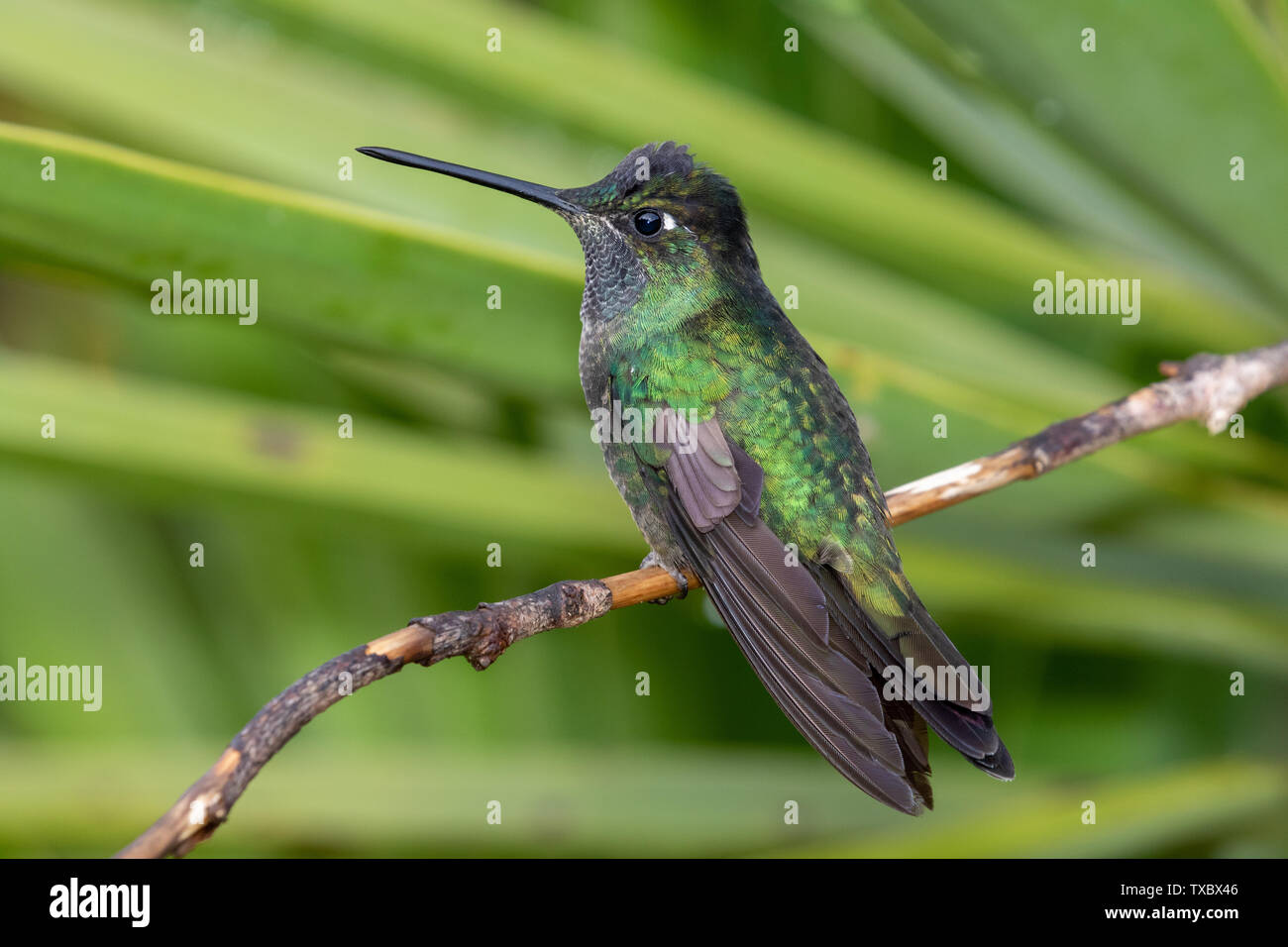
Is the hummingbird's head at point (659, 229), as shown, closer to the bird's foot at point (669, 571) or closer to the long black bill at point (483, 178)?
the long black bill at point (483, 178)

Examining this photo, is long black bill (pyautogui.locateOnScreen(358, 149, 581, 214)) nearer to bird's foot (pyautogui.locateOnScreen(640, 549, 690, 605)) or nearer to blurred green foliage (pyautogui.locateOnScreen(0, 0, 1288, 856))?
blurred green foliage (pyautogui.locateOnScreen(0, 0, 1288, 856))

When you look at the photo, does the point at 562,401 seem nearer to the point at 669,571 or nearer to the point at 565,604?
the point at 669,571

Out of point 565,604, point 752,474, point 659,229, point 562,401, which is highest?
point 659,229

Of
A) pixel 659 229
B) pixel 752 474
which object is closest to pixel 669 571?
pixel 752 474

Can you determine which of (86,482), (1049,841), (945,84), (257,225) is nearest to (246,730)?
(257,225)

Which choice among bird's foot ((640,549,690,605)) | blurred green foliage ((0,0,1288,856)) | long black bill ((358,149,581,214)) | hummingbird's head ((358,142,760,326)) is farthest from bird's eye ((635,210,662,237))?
bird's foot ((640,549,690,605))

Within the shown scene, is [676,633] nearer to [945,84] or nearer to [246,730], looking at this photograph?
[945,84]
